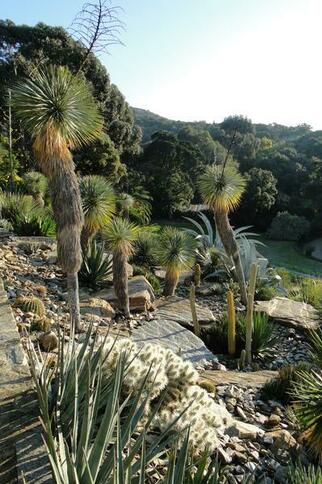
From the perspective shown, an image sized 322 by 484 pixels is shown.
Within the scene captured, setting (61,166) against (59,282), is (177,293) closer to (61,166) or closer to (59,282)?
(59,282)

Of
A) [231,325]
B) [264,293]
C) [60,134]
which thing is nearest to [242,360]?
[231,325]

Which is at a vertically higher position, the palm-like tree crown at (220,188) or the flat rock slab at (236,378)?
the palm-like tree crown at (220,188)

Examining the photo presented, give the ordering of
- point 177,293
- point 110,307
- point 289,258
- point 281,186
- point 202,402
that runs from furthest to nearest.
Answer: point 281,186
point 289,258
point 177,293
point 110,307
point 202,402

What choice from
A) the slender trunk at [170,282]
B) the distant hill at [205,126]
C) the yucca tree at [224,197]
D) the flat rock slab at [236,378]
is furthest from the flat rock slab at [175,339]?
the distant hill at [205,126]

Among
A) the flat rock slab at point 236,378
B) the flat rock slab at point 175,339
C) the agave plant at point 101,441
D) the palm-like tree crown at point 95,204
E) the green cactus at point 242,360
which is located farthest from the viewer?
the palm-like tree crown at point 95,204

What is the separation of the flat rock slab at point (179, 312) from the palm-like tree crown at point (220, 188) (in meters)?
2.49

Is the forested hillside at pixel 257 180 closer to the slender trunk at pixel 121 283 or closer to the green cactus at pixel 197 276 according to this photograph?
the green cactus at pixel 197 276

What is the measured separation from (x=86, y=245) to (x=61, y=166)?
3.20 m

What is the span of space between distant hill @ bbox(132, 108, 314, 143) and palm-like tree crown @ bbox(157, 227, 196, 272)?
51409mm

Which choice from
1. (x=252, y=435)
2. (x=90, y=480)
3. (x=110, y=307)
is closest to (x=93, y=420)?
(x=90, y=480)

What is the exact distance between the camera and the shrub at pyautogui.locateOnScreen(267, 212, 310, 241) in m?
31.2

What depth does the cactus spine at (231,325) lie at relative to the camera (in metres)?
6.95

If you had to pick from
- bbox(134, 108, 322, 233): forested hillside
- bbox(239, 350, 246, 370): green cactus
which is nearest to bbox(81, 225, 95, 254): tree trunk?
bbox(239, 350, 246, 370): green cactus

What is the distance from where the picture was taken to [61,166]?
18.8 ft
